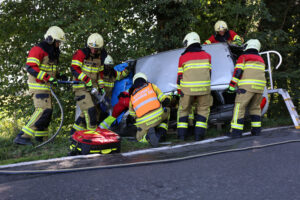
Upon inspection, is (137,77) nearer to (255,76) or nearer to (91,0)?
(255,76)

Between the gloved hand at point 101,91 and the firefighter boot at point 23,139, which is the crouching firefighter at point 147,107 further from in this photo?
the firefighter boot at point 23,139

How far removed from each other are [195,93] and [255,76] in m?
1.15

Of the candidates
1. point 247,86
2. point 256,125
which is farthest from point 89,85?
point 256,125

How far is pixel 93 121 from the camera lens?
5.73 m

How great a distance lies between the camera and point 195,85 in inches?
207

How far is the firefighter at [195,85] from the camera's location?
17.3ft

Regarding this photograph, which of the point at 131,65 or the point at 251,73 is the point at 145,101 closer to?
the point at 131,65

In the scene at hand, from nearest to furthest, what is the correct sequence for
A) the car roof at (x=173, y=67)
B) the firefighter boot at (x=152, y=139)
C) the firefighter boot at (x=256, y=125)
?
the firefighter boot at (x=152, y=139) → the firefighter boot at (x=256, y=125) → the car roof at (x=173, y=67)

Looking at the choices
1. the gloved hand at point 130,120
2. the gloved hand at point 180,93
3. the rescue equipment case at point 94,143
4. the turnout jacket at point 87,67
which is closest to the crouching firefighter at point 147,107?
the gloved hand at point 180,93

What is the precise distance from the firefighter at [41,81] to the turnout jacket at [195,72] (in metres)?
2.28

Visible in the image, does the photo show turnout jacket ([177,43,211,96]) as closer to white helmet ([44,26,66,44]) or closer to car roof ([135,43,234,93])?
car roof ([135,43,234,93])

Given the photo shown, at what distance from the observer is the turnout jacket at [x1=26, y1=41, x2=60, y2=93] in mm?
5150

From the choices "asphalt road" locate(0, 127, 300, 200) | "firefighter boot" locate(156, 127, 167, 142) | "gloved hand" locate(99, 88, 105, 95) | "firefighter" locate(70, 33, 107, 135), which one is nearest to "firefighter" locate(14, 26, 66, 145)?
"firefighter" locate(70, 33, 107, 135)

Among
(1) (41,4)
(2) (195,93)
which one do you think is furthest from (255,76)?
(1) (41,4)
